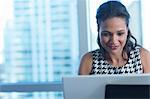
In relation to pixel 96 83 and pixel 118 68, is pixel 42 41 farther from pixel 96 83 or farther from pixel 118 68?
pixel 96 83

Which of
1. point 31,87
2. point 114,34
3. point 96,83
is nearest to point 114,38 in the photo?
point 114,34

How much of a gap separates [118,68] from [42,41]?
49.3 inches

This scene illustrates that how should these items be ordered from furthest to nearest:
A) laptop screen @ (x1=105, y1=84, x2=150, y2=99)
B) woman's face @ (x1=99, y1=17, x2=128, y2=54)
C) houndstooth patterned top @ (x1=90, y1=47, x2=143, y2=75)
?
1. woman's face @ (x1=99, y1=17, x2=128, y2=54)
2. houndstooth patterned top @ (x1=90, y1=47, x2=143, y2=75)
3. laptop screen @ (x1=105, y1=84, x2=150, y2=99)

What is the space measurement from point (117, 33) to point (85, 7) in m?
0.97

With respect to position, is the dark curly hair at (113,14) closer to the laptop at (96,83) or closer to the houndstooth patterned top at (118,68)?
the houndstooth patterned top at (118,68)

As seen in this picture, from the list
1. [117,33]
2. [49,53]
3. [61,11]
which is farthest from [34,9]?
[117,33]

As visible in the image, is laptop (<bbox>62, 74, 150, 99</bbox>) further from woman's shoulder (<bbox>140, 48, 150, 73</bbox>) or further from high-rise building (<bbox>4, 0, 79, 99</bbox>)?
high-rise building (<bbox>4, 0, 79, 99</bbox>)

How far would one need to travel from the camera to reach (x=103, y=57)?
1811 millimetres

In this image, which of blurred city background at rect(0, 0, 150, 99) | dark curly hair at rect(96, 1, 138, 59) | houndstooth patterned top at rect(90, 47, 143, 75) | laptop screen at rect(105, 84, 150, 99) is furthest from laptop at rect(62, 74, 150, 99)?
blurred city background at rect(0, 0, 150, 99)

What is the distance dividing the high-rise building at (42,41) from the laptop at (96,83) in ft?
5.66

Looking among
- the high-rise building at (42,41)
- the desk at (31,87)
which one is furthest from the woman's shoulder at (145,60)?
the desk at (31,87)

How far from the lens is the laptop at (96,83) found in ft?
3.27

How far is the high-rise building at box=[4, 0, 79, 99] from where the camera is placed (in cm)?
280

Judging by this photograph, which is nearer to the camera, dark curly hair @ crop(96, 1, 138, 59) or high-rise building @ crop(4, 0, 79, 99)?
dark curly hair @ crop(96, 1, 138, 59)
